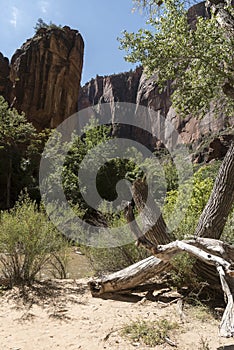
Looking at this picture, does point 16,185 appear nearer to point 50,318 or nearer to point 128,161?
point 128,161

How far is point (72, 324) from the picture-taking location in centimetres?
373

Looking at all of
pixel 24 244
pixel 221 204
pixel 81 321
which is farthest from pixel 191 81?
pixel 81 321

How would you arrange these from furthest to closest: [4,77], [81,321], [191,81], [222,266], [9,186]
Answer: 1. [4,77]
2. [9,186]
3. [191,81]
4. [81,321]
5. [222,266]

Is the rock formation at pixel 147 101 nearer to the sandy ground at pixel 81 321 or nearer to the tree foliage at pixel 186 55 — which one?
the tree foliage at pixel 186 55

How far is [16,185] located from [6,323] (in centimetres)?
1599

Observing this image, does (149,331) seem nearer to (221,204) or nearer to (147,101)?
(221,204)

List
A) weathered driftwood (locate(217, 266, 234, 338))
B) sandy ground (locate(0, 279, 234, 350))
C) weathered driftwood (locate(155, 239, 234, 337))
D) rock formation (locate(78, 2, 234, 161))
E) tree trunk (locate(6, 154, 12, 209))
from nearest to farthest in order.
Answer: weathered driftwood (locate(217, 266, 234, 338))
weathered driftwood (locate(155, 239, 234, 337))
sandy ground (locate(0, 279, 234, 350))
tree trunk (locate(6, 154, 12, 209))
rock formation (locate(78, 2, 234, 161))

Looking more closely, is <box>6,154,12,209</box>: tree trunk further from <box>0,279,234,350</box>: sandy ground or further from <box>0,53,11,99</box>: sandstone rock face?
<box>0,279,234,350</box>: sandy ground

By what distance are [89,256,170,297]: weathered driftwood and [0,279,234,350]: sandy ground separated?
0.22 meters

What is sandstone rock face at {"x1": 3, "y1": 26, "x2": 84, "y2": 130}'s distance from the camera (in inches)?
1063

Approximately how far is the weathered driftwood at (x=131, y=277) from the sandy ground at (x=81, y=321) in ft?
0.72

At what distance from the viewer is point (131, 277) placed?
4.76 m

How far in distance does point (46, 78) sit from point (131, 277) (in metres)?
26.1

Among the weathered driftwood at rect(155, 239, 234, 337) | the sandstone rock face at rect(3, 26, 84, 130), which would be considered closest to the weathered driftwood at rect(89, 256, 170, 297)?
the weathered driftwood at rect(155, 239, 234, 337)
